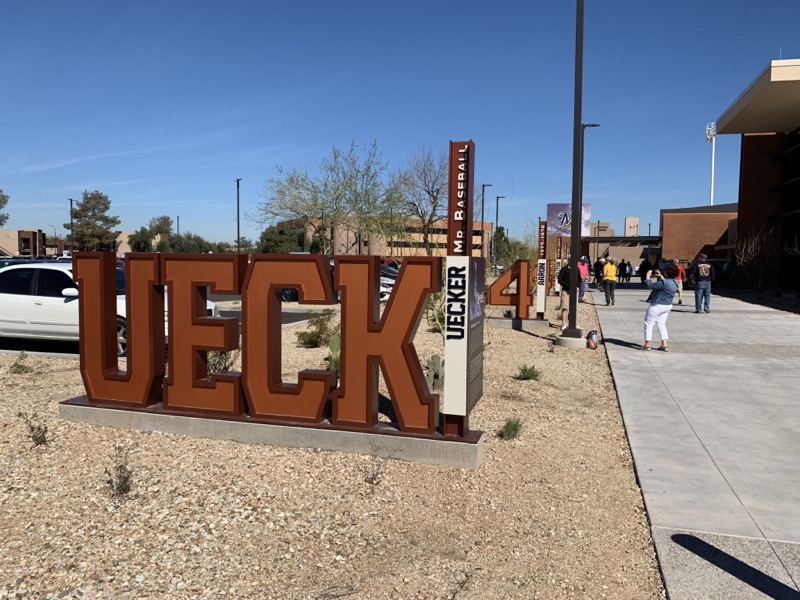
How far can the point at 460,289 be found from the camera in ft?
17.2

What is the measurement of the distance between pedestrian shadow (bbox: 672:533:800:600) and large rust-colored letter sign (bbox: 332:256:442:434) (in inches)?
82.7

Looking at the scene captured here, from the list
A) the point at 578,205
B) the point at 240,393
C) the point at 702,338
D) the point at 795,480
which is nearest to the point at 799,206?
the point at 702,338

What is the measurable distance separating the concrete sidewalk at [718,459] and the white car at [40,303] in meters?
8.20

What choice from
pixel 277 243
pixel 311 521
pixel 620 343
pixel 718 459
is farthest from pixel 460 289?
pixel 277 243

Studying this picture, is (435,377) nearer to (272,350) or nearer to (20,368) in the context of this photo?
(272,350)

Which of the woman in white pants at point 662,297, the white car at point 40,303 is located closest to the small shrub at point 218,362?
the white car at point 40,303

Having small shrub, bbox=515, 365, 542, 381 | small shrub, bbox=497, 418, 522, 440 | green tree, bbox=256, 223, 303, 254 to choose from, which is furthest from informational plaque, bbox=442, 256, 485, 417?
green tree, bbox=256, 223, 303, 254

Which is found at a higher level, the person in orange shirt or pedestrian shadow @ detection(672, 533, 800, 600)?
the person in orange shirt

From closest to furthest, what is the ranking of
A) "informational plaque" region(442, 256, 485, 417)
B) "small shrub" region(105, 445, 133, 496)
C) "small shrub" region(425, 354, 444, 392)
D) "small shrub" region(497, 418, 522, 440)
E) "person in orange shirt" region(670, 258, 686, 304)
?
1. "small shrub" region(105, 445, 133, 496)
2. "informational plaque" region(442, 256, 485, 417)
3. "small shrub" region(497, 418, 522, 440)
4. "small shrub" region(425, 354, 444, 392)
5. "person in orange shirt" region(670, 258, 686, 304)

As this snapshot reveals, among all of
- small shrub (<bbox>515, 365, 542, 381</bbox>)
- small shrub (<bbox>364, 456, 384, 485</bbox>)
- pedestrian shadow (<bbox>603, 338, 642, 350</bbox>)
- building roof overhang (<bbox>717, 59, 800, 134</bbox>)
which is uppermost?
building roof overhang (<bbox>717, 59, 800, 134</bbox>)

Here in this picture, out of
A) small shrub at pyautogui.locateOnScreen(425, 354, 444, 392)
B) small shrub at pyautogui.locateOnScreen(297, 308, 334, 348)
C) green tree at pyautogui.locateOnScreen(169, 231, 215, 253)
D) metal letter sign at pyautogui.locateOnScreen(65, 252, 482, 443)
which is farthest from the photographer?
green tree at pyautogui.locateOnScreen(169, 231, 215, 253)

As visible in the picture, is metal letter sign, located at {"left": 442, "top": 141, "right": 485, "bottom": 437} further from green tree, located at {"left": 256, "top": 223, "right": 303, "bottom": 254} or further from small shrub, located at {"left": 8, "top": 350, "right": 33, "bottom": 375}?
green tree, located at {"left": 256, "top": 223, "right": 303, "bottom": 254}

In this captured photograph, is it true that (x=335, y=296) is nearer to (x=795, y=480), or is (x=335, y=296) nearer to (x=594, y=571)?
(x=594, y=571)

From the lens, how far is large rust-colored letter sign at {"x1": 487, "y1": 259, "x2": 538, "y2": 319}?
15834 millimetres
